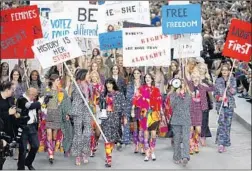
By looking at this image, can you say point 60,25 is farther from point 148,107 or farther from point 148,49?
point 148,107

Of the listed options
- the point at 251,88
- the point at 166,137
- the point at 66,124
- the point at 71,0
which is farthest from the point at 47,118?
the point at 251,88

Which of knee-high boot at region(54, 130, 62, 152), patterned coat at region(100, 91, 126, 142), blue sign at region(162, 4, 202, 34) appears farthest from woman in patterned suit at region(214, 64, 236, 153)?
knee-high boot at region(54, 130, 62, 152)

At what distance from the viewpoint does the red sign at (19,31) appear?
12.1 m

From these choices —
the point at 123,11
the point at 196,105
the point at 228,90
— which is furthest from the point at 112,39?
the point at 228,90

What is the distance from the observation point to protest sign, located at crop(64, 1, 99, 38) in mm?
13445

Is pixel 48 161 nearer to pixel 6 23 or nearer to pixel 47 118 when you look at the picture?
pixel 47 118

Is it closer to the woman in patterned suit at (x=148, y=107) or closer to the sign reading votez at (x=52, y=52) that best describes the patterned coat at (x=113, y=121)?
the woman in patterned suit at (x=148, y=107)

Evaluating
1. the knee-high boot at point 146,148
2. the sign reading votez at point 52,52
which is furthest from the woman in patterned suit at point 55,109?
the knee-high boot at point 146,148

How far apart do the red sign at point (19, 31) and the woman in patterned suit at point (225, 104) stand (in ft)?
11.2

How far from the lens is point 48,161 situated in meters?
11.5

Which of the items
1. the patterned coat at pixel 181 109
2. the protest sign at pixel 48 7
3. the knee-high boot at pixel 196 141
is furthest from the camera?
the protest sign at pixel 48 7

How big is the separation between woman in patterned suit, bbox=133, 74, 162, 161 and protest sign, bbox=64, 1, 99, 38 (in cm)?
262

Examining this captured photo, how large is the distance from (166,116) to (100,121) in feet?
5.62

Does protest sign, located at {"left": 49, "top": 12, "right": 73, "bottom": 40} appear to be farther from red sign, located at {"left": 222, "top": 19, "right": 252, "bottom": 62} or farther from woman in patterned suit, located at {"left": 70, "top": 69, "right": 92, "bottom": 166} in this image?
red sign, located at {"left": 222, "top": 19, "right": 252, "bottom": 62}
